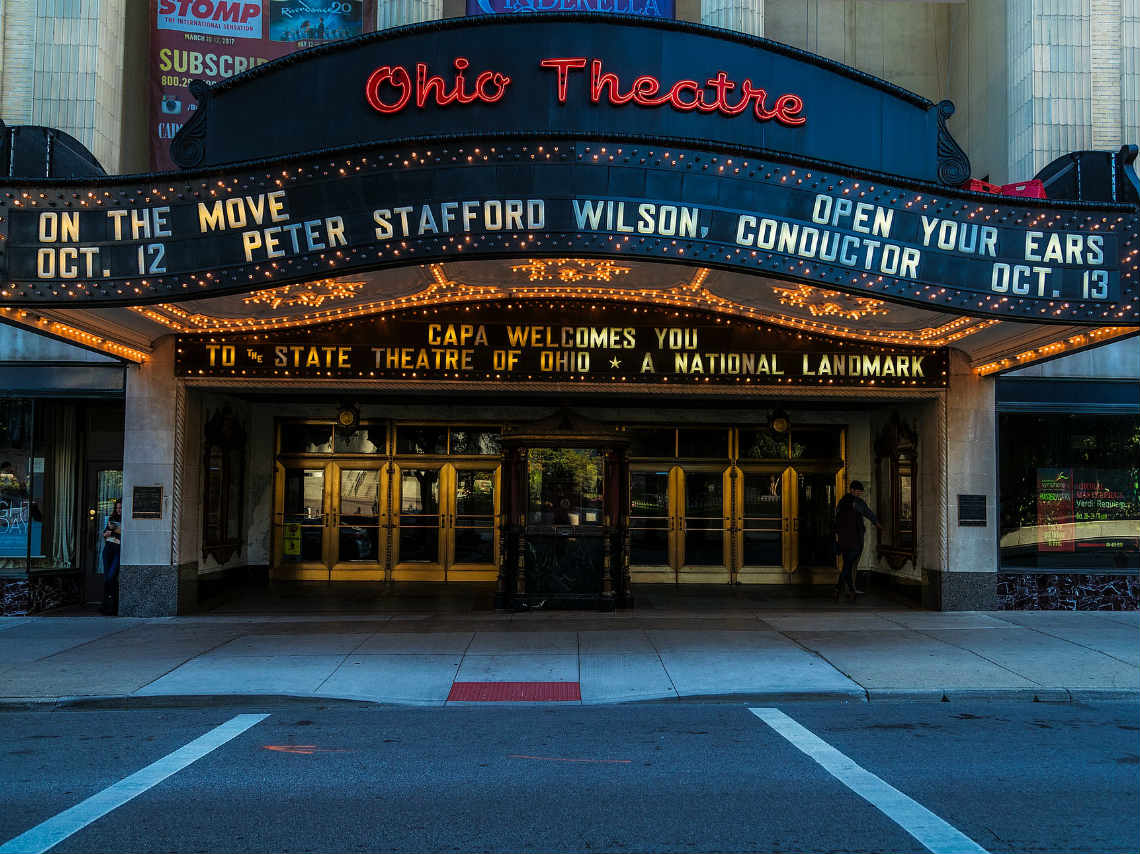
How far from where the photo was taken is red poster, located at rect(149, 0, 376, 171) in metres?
14.6

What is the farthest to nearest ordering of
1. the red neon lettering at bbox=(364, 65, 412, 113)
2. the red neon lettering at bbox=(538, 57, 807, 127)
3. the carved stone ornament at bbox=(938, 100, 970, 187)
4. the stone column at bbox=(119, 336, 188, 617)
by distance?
the stone column at bbox=(119, 336, 188, 617) → the carved stone ornament at bbox=(938, 100, 970, 187) → the red neon lettering at bbox=(364, 65, 412, 113) → the red neon lettering at bbox=(538, 57, 807, 127)

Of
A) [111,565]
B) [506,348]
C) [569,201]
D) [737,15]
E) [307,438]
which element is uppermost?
[737,15]

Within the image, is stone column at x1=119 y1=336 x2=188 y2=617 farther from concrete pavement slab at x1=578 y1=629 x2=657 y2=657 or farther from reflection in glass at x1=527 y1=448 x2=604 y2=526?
concrete pavement slab at x1=578 y1=629 x2=657 y2=657

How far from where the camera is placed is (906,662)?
9.84 meters

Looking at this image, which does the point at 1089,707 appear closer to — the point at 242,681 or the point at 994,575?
the point at 994,575

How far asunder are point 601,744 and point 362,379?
727cm

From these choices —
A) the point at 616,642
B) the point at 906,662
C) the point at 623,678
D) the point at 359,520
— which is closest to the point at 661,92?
the point at 623,678

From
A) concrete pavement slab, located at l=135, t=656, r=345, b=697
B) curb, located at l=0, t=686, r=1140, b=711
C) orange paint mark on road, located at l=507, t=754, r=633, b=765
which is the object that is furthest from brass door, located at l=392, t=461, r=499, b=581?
orange paint mark on road, located at l=507, t=754, r=633, b=765

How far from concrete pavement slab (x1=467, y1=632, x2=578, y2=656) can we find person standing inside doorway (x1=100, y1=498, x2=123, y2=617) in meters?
5.35

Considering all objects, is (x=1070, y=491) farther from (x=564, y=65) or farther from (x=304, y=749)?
(x=304, y=749)

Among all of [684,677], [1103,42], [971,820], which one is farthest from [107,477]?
[1103,42]

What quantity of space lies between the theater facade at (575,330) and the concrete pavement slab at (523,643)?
179 cm

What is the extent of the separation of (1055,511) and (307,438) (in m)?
12.0

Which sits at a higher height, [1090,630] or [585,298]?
[585,298]
